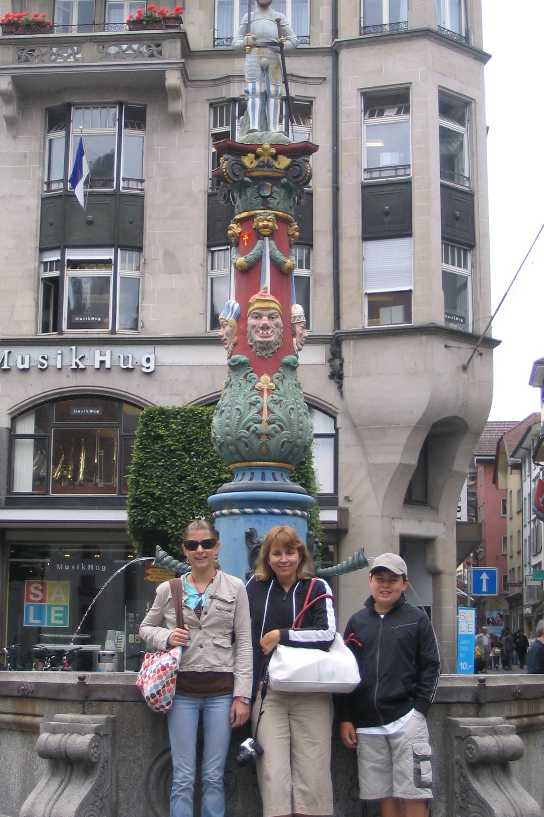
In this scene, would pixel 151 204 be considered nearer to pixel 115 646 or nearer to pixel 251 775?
pixel 115 646

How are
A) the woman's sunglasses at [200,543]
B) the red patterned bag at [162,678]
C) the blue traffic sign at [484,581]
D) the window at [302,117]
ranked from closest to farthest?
the red patterned bag at [162,678] < the woman's sunglasses at [200,543] < the blue traffic sign at [484,581] < the window at [302,117]

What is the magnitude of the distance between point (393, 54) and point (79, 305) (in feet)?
30.8

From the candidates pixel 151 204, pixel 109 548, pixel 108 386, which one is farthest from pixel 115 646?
pixel 151 204

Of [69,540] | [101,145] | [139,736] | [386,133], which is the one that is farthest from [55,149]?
[139,736]

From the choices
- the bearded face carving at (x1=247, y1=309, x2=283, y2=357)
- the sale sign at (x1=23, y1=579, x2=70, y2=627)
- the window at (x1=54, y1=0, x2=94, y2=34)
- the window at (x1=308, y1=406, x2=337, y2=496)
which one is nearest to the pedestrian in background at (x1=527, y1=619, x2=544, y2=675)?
the bearded face carving at (x1=247, y1=309, x2=283, y2=357)

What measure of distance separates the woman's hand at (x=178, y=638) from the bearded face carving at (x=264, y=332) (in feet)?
18.4

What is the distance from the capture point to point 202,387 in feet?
92.7

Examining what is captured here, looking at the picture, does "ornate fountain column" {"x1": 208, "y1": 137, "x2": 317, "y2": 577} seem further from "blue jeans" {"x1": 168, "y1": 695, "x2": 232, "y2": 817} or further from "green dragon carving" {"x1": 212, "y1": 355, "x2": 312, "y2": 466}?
"blue jeans" {"x1": 168, "y1": 695, "x2": 232, "y2": 817}

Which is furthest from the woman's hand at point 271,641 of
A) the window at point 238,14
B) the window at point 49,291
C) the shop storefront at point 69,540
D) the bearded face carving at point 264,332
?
the window at point 238,14

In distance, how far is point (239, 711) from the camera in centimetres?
645

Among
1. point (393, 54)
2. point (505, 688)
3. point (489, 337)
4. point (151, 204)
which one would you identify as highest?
point (393, 54)

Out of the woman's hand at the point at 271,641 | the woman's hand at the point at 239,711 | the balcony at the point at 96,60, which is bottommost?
the woman's hand at the point at 239,711

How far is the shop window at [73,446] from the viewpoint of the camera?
28.5m

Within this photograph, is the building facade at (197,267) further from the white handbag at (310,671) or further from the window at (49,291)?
the white handbag at (310,671)
